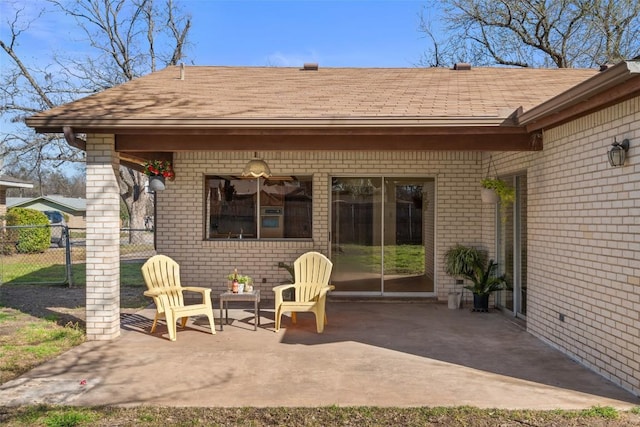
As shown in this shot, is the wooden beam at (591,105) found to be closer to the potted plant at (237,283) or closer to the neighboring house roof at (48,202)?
the potted plant at (237,283)

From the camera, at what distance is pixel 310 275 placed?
739 centimetres

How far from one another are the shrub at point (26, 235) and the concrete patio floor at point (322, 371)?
521 inches

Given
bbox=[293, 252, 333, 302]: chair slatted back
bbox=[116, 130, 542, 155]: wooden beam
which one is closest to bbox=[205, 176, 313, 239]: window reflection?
bbox=[293, 252, 333, 302]: chair slatted back

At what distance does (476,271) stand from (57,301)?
7.34 m

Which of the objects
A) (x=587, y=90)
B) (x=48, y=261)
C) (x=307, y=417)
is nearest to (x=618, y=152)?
(x=587, y=90)

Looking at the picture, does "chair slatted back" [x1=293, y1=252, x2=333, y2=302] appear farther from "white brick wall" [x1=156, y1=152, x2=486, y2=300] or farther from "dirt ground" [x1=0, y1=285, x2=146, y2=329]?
"dirt ground" [x1=0, y1=285, x2=146, y2=329]

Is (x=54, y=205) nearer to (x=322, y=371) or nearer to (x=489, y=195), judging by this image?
(x=489, y=195)

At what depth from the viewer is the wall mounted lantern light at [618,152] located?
4.59m

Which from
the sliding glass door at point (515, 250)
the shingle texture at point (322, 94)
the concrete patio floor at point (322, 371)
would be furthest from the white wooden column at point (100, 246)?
the sliding glass door at point (515, 250)

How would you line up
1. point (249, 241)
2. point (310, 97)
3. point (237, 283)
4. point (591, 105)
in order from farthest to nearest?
point (249, 241)
point (310, 97)
point (237, 283)
point (591, 105)

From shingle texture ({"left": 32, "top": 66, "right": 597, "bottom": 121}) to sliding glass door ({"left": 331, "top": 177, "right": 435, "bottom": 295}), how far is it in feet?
6.47

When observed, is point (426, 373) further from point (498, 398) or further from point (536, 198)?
point (536, 198)

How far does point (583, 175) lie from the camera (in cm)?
541

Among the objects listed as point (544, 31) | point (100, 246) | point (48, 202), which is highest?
point (544, 31)
